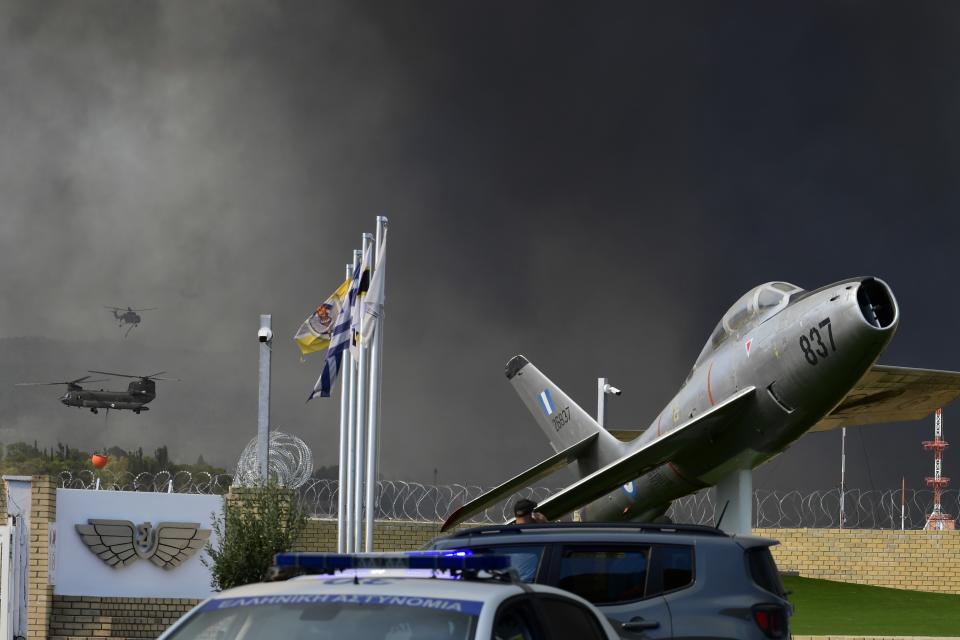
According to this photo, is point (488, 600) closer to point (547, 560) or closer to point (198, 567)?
point (547, 560)

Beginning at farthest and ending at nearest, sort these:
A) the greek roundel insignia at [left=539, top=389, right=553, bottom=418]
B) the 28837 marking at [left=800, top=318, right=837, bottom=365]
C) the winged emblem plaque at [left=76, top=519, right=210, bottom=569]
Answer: the greek roundel insignia at [left=539, top=389, right=553, bottom=418], the winged emblem plaque at [left=76, top=519, right=210, bottom=569], the 28837 marking at [left=800, top=318, right=837, bottom=365]

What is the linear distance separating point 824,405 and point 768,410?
82 cm

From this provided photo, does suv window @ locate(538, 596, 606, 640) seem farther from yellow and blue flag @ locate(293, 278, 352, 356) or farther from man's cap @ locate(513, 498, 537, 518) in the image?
yellow and blue flag @ locate(293, 278, 352, 356)

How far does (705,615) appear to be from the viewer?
355 inches

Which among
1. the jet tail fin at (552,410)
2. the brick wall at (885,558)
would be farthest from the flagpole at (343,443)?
the brick wall at (885,558)

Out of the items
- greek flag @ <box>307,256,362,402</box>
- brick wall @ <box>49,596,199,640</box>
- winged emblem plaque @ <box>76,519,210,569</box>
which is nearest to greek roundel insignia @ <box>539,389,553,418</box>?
greek flag @ <box>307,256,362,402</box>

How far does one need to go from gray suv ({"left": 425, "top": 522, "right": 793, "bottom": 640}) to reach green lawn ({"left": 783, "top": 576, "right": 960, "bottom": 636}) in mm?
9926

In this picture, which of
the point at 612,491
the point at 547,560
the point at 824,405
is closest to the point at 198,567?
the point at 612,491

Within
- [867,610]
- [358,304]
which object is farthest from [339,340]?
[867,610]

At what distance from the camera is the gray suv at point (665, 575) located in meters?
8.99

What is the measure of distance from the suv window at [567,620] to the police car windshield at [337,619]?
0.52 metres

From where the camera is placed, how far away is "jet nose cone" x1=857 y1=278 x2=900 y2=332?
1581cm

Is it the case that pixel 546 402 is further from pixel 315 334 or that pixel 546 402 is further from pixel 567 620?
pixel 567 620

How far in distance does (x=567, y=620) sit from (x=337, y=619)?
1.05m
